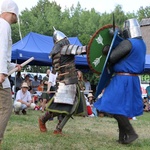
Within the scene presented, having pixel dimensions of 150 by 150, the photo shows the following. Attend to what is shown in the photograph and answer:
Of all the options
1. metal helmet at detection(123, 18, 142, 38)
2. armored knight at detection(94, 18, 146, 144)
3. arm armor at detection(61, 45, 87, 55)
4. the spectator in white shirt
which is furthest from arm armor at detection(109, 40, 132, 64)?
the spectator in white shirt

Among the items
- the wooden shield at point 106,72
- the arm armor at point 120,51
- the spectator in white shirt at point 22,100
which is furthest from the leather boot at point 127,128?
the spectator in white shirt at point 22,100

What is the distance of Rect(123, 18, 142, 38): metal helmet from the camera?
15.9 feet

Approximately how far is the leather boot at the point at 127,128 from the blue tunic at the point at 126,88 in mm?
105

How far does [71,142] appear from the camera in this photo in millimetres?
4879

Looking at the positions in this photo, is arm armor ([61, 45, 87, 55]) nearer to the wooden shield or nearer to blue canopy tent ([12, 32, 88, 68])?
the wooden shield

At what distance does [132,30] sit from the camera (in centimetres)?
489

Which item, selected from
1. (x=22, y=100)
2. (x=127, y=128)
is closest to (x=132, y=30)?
(x=127, y=128)

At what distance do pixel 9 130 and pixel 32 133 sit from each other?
48 cm

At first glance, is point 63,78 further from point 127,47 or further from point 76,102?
point 127,47

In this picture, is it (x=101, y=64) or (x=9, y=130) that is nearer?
(x=101, y=64)

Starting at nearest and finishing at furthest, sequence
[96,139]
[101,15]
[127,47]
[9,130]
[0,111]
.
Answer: [0,111], [127,47], [96,139], [9,130], [101,15]

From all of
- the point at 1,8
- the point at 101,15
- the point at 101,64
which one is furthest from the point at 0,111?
the point at 101,15

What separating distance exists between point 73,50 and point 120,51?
2.80 feet

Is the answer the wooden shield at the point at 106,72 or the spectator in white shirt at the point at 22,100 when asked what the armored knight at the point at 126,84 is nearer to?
the wooden shield at the point at 106,72
